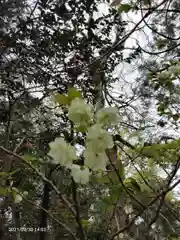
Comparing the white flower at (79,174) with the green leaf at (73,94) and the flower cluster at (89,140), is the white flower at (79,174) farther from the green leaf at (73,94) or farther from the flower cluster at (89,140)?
the green leaf at (73,94)

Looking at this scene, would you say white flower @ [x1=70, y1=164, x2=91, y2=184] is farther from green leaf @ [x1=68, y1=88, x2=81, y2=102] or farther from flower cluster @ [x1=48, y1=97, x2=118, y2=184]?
green leaf @ [x1=68, y1=88, x2=81, y2=102]

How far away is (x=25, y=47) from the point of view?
242 centimetres

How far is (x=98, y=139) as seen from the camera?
516 mm

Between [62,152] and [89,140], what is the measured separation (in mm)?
50

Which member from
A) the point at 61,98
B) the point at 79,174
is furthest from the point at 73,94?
→ the point at 79,174

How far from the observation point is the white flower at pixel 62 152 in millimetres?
540

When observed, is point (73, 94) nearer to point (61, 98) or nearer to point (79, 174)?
point (61, 98)

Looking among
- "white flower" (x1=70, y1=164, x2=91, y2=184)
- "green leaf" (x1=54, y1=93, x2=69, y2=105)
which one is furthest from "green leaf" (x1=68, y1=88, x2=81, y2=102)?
"white flower" (x1=70, y1=164, x2=91, y2=184)

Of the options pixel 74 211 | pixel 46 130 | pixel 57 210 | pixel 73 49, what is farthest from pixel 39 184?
pixel 74 211

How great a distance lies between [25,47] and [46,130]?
64 cm

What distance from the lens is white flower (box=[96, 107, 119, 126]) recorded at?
0.54 metres

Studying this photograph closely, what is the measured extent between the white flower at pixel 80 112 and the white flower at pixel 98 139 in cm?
3

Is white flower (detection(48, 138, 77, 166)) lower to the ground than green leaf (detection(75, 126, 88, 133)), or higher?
lower

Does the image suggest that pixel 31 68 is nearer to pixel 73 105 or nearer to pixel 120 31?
pixel 120 31
